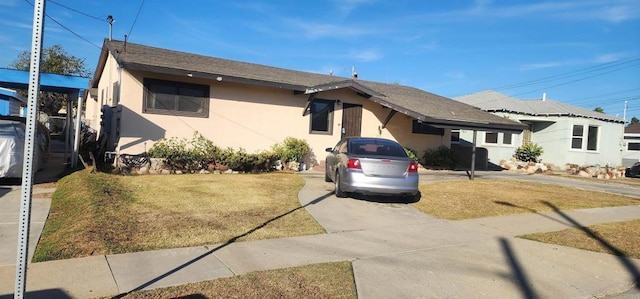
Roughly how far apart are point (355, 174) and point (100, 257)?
5.38 meters

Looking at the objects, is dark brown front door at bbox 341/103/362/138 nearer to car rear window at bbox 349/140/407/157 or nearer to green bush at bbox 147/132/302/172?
green bush at bbox 147/132/302/172

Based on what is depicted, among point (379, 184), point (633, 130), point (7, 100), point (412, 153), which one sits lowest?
point (379, 184)

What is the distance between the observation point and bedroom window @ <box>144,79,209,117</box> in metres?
12.9

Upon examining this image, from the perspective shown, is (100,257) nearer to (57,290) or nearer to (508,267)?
(57,290)

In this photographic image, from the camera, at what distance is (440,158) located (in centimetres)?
1859

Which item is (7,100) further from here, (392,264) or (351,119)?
(392,264)

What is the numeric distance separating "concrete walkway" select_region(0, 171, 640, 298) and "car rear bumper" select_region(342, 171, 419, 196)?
137 cm

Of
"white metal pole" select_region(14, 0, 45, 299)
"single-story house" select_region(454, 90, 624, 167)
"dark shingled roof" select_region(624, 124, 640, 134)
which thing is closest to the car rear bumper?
"white metal pole" select_region(14, 0, 45, 299)

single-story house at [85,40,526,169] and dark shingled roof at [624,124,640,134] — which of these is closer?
single-story house at [85,40,526,169]

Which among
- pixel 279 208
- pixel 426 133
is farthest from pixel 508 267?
pixel 426 133

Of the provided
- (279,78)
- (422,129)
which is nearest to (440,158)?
(422,129)

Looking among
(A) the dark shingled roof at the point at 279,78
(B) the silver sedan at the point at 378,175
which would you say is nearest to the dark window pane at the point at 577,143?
(A) the dark shingled roof at the point at 279,78

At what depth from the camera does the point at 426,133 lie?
19094 mm

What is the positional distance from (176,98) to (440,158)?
37.5 ft
